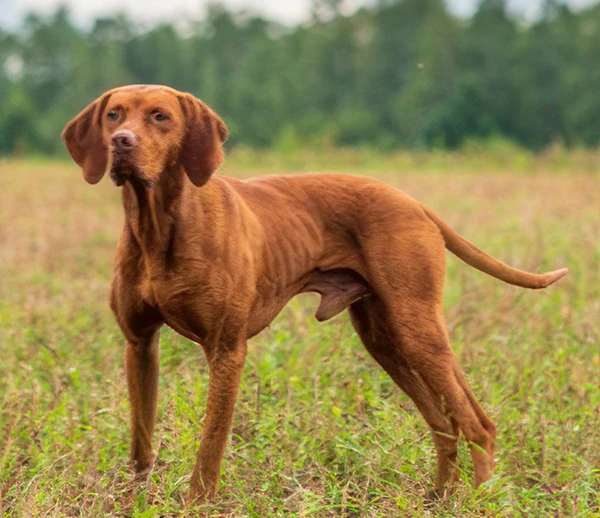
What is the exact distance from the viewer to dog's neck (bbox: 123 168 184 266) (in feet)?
11.3

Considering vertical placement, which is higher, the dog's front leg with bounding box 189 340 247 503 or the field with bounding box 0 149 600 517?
the dog's front leg with bounding box 189 340 247 503

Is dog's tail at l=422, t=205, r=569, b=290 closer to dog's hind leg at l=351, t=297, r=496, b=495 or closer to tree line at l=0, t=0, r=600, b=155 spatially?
dog's hind leg at l=351, t=297, r=496, b=495

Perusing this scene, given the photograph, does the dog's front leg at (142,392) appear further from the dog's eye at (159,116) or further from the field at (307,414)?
the dog's eye at (159,116)

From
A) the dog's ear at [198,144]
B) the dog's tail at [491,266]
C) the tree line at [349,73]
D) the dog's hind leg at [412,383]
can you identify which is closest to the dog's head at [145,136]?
the dog's ear at [198,144]

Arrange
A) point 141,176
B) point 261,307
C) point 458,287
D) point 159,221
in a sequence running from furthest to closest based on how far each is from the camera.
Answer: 1. point 458,287
2. point 261,307
3. point 159,221
4. point 141,176

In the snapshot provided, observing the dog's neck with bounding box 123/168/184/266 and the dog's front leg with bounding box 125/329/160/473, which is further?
the dog's front leg with bounding box 125/329/160/473

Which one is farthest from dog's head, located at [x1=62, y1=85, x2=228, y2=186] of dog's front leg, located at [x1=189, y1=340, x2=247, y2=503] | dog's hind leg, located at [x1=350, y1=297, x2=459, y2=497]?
dog's hind leg, located at [x1=350, y1=297, x2=459, y2=497]

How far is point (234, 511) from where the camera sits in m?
3.49

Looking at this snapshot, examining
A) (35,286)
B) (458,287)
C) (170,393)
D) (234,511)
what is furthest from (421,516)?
(35,286)

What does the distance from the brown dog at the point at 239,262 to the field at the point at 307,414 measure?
0.18m

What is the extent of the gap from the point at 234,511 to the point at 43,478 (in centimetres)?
84

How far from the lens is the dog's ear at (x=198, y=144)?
3.42 metres

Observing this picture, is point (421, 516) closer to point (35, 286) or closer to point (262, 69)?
point (35, 286)

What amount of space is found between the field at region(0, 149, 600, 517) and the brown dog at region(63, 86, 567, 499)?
0.60 ft
